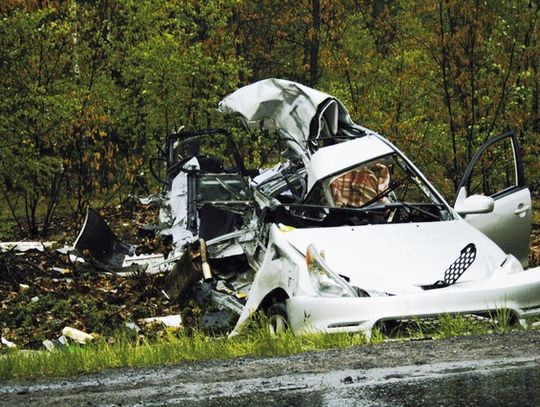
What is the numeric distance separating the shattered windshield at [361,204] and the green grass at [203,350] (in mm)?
2043

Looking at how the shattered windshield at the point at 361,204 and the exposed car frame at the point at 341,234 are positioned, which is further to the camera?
the shattered windshield at the point at 361,204

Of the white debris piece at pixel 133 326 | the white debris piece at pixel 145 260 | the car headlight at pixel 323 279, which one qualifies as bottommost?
the white debris piece at pixel 133 326

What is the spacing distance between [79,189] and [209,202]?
24.7ft

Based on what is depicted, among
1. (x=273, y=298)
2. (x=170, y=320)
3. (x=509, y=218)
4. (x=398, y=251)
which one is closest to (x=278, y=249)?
(x=273, y=298)

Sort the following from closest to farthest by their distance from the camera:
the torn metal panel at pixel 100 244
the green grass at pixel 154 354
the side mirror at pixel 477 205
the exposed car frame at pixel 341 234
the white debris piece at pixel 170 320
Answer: the green grass at pixel 154 354 → the exposed car frame at pixel 341 234 → the side mirror at pixel 477 205 → the white debris piece at pixel 170 320 → the torn metal panel at pixel 100 244

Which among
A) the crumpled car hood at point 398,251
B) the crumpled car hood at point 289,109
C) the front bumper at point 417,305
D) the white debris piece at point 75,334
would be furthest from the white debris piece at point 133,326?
the front bumper at point 417,305

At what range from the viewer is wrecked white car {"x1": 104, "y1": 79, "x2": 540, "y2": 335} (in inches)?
279

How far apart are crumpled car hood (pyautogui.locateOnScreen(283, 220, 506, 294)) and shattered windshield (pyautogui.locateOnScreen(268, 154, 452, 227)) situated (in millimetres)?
403

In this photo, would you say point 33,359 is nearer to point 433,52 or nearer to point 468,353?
point 468,353

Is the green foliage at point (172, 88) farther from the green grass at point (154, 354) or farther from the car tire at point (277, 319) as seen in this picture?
the green grass at point (154, 354)

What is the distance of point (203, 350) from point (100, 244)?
296 inches

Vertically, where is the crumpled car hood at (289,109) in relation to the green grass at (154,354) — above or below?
above

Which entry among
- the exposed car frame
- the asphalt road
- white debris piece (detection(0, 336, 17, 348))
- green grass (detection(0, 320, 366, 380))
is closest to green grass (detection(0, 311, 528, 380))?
green grass (detection(0, 320, 366, 380))

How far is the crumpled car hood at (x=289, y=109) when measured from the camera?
10797 millimetres
